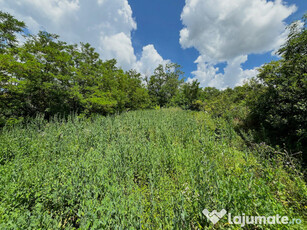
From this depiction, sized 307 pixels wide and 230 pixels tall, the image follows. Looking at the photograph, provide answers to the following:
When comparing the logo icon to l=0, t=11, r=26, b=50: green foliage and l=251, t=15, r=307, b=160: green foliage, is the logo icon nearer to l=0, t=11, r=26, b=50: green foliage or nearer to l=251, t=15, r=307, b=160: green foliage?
l=251, t=15, r=307, b=160: green foliage

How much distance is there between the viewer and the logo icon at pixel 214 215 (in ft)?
4.09

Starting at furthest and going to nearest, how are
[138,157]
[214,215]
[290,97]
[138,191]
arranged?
[290,97] → [138,157] → [138,191] → [214,215]

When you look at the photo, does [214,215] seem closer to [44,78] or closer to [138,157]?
[138,157]

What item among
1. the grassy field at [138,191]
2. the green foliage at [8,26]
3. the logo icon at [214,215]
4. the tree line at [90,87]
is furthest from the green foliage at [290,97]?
the green foliage at [8,26]

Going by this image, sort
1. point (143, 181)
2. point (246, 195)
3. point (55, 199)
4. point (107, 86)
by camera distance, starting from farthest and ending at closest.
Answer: point (107, 86)
point (143, 181)
point (55, 199)
point (246, 195)

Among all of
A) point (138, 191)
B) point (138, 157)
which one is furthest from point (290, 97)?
point (138, 191)

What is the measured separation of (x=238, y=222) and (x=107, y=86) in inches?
408

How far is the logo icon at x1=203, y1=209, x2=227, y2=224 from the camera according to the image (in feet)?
4.09

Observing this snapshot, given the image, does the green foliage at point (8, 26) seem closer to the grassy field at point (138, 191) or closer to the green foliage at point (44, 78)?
the green foliage at point (44, 78)

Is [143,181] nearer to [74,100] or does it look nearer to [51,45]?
[74,100]

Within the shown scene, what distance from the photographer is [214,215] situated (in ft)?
4.24

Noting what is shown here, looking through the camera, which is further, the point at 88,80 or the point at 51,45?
the point at 88,80

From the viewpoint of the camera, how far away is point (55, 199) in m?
1.64

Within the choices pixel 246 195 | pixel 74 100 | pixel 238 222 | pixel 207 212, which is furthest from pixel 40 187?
pixel 74 100
